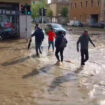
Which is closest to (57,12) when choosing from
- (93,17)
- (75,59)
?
(93,17)

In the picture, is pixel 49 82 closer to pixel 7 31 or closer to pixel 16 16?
pixel 7 31

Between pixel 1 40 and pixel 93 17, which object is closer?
pixel 1 40

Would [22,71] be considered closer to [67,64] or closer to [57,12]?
[67,64]

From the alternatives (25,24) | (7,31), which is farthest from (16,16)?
(7,31)

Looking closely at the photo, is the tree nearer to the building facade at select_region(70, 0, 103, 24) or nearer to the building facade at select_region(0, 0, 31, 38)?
the building facade at select_region(70, 0, 103, 24)

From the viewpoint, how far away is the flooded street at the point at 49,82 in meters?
9.27

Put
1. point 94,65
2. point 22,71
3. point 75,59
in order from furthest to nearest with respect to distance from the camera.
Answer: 1. point 75,59
2. point 94,65
3. point 22,71

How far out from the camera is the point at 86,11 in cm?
7631

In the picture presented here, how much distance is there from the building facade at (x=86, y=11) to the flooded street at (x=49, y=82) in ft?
181

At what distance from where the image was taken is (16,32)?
31656 mm

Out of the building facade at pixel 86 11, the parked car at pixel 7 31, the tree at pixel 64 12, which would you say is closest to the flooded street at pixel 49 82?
the parked car at pixel 7 31

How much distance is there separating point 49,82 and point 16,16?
20583mm

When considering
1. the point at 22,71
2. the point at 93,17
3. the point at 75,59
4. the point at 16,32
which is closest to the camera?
the point at 22,71

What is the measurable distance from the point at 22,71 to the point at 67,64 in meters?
2.96
